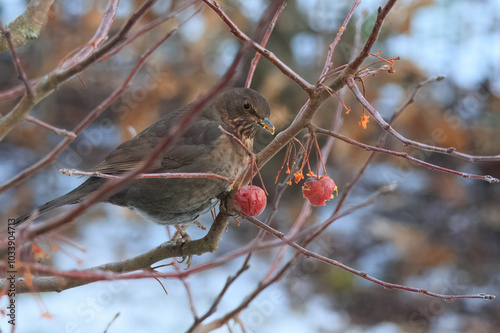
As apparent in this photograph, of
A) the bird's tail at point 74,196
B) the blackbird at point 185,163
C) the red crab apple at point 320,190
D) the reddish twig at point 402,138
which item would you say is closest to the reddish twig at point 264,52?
the reddish twig at point 402,138

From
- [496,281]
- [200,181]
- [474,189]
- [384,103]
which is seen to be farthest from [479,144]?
[200,181]

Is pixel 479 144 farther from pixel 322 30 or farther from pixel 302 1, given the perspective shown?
pixel 302 1

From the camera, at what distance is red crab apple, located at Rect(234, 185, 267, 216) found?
3.95ft

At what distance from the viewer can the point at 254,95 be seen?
186 cm

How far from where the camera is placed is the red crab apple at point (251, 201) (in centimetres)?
120

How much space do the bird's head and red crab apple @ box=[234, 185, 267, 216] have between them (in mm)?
587

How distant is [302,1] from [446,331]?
2.43 metres

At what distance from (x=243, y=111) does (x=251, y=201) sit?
78cm

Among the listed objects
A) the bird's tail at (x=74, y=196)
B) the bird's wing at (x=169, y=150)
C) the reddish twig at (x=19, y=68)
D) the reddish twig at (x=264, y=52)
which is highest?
the bird's wing at (x=169, y=150)

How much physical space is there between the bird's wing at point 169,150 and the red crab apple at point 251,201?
0.66 m

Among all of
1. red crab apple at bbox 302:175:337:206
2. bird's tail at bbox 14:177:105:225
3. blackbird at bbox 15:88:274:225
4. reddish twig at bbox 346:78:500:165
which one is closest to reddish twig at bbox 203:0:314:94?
reddish twig at bbox 346:78:500:165

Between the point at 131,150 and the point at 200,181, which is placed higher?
the point at 131,150

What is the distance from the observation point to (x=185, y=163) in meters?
1.88

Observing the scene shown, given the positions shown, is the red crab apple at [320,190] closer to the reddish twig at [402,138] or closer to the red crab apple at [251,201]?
the red crab apple at [251,201]
